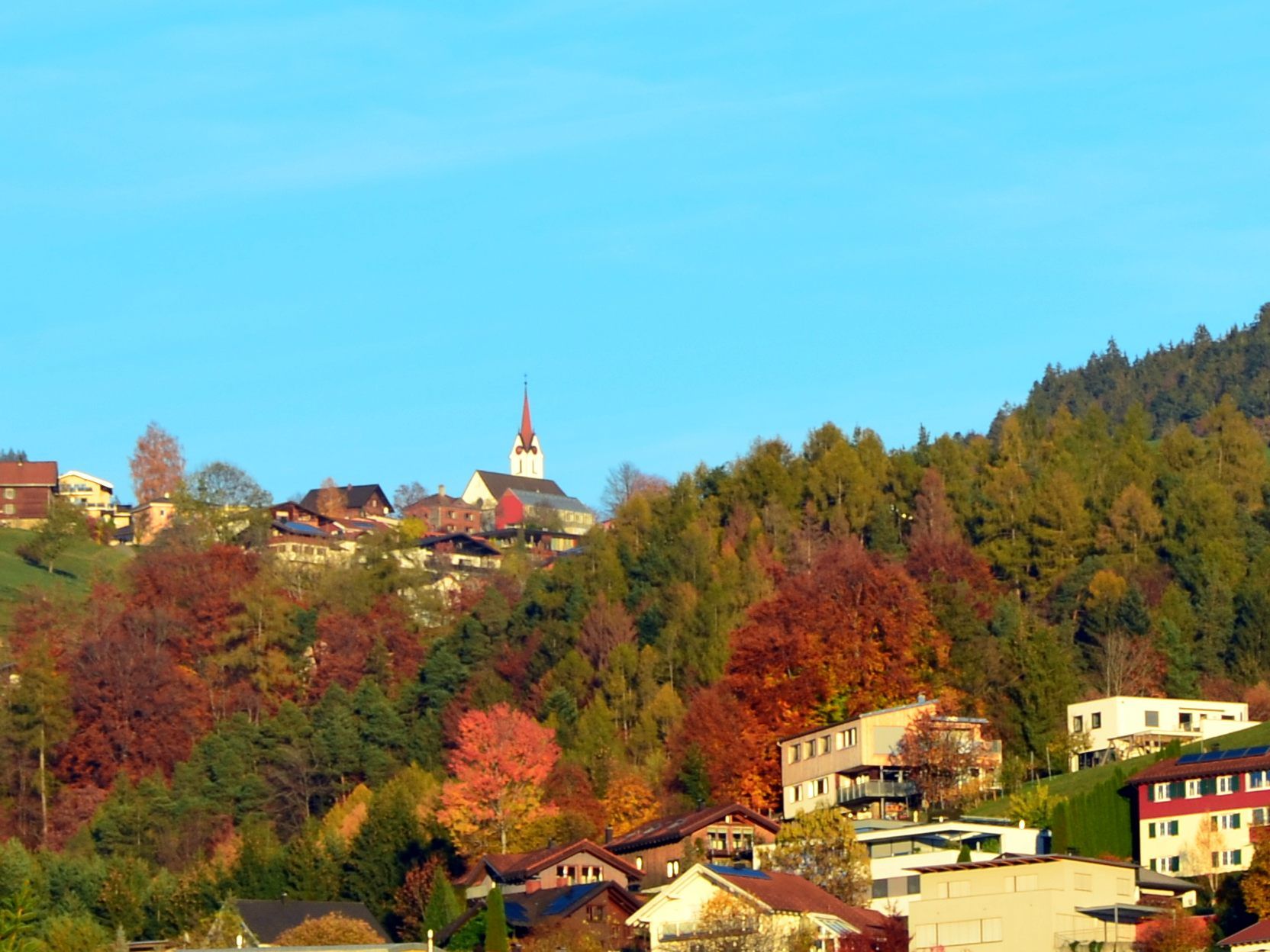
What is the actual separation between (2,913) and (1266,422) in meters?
118

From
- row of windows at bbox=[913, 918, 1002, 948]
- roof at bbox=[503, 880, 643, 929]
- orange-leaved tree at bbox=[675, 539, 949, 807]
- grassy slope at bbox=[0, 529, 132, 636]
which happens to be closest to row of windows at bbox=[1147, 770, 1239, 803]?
row of windows at bbox=[913, 918, 1002, 948]

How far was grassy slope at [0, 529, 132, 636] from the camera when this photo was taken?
453 ft

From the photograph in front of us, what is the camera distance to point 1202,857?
61.1 meters

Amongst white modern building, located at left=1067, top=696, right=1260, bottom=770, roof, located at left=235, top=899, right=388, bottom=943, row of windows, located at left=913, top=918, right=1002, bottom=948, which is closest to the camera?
row of windows, located at left=913, top=918, right=1002, bottom=948

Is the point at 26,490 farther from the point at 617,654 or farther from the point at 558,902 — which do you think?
the point at 558,902

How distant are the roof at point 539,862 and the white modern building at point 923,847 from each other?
668 centimetres

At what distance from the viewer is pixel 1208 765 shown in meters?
62.3

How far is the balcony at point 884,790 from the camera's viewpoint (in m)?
73.9

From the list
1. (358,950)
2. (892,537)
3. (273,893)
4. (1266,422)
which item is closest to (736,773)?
(273,893)

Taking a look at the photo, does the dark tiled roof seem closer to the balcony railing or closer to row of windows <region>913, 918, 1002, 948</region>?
row of windows <region>913, 918, 1002, 948</region>

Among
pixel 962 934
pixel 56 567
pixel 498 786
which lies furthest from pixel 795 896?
pixel 56 567

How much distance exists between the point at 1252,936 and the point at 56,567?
110m

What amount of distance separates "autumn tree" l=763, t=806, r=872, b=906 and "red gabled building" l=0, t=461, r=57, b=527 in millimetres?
116711

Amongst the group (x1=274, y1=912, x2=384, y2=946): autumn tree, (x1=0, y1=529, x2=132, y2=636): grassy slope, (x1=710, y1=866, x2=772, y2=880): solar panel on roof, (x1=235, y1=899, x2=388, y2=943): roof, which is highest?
(x1=0, y1=529, x2=132, y2=636): grassy slope
